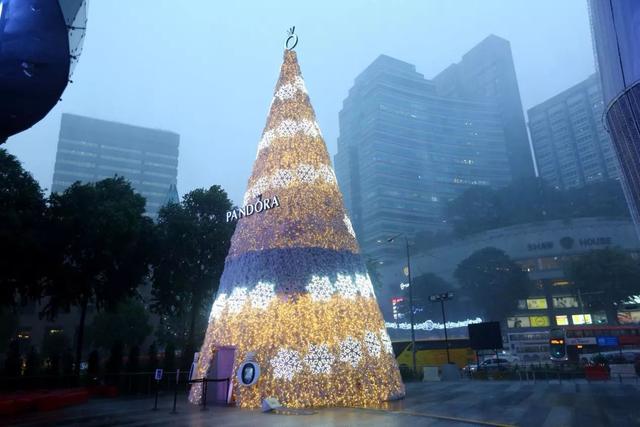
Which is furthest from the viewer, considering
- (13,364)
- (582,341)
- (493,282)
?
(493,282)

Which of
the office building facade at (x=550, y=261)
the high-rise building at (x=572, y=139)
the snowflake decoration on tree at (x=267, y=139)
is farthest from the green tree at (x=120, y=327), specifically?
the high-rise building at (x=572, y=139)

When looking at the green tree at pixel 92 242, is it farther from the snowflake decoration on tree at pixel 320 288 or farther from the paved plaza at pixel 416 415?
the snowflake decoration on tree at pixel 320 288

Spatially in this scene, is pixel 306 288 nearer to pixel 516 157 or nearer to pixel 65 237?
pixel 65 237

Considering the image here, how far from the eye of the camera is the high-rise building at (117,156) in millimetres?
150875

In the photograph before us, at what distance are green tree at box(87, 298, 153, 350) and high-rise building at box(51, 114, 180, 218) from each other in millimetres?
103542

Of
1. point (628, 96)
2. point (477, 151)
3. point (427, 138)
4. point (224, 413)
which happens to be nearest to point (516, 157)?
point (477, 151)

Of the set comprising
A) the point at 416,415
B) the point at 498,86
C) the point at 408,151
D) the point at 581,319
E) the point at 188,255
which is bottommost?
the point at 416,415

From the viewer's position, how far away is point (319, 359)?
12.1 metres

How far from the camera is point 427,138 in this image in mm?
150250

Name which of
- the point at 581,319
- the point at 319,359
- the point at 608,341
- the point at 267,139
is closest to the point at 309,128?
the point at 267,139

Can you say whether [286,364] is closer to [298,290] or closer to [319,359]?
[319,359]

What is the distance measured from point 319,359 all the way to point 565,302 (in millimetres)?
80718

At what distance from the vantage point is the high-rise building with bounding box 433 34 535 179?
154 meters

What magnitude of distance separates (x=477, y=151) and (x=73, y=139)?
154m
